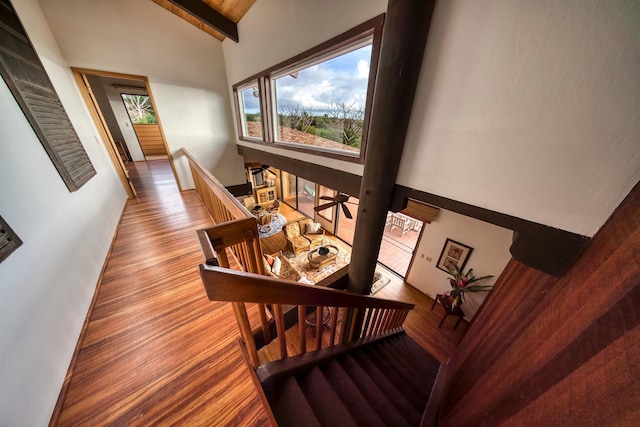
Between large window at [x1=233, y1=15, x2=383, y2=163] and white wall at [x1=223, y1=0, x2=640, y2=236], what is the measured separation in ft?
1.41

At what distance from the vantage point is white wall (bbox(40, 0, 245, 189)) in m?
2.94

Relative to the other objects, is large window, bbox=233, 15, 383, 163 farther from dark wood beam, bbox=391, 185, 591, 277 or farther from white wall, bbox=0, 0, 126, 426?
white wall, bbox=0, 0, 126, 426

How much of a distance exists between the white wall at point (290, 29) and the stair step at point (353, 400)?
1761 mm

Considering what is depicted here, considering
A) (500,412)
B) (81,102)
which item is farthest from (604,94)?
(81,102)

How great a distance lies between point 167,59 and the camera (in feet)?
11.8

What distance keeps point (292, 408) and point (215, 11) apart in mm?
5338

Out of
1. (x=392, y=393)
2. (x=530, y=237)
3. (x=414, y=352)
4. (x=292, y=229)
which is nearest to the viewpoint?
(x=530, y=237)

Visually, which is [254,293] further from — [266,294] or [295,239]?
[295,239]

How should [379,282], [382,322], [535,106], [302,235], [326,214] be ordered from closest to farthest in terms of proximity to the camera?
1. [535,106]
2. [382,322]
3. [379,282]
4. [302,235]
5. [326,214]

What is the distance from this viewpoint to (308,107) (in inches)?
109

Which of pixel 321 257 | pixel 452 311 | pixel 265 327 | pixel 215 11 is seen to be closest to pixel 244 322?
pixel 265 327

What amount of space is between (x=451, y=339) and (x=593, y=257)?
3.79 m

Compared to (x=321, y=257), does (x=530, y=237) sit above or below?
above

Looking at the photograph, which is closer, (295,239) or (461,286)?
(461,286)
